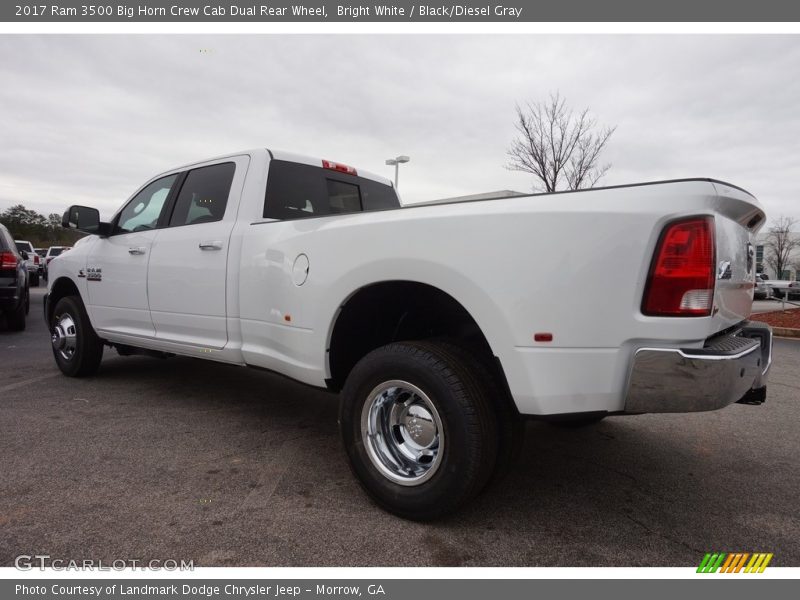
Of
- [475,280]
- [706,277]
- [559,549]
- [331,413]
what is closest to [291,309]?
[475,280]

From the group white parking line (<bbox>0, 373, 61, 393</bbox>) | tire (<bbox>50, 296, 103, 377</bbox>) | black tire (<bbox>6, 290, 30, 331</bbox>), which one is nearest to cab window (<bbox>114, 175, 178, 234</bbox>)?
tire (<bbox>50, 296, 103, 377</bbox>)

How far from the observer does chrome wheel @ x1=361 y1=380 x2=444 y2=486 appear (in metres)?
2.44

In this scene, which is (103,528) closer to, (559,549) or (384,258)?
(384,258)

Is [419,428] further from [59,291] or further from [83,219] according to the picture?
[59,291]

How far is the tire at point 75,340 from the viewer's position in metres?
→ 4.93

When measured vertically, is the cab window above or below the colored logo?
above

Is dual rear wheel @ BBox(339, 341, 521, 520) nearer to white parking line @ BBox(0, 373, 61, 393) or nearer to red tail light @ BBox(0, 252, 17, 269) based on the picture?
white parking line @ BBox(0, 373, 61, 393)

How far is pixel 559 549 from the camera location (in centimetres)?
221

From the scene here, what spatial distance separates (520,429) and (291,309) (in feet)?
4.56

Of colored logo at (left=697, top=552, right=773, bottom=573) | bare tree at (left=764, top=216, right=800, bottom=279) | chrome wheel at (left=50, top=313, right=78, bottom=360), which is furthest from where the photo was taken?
bare tree at (left=764, top=216, right=800, bottom=279)

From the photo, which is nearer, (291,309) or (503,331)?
(503,331)

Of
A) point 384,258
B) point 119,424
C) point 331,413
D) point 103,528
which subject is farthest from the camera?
point 331,413

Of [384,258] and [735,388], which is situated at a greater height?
[384,258]

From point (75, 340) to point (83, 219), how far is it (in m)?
1.21
